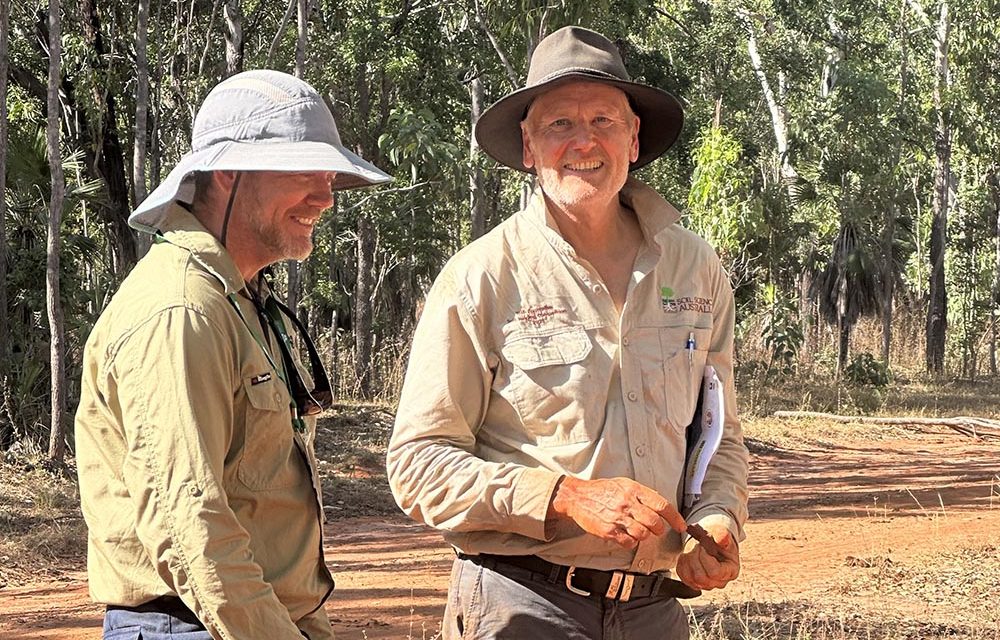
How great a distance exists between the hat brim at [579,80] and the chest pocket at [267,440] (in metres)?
1.06

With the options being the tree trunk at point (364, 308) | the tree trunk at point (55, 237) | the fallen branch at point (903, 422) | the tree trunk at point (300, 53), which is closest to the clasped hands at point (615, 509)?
the tree trunk at point (55, 237)

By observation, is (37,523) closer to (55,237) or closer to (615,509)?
(55,237)

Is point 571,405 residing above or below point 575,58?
below

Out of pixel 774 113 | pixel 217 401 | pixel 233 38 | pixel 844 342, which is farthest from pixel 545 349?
pixel 844 342

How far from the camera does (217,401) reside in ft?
7.59

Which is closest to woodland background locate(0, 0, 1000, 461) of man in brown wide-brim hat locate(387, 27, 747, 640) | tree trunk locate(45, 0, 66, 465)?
tree trunk locate(45, 0, 66, 465)

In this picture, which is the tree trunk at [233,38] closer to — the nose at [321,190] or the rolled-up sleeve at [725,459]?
the rolled-up sleeve at [725,459]

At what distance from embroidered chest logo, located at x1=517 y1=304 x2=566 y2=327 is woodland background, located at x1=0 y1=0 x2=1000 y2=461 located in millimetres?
8938

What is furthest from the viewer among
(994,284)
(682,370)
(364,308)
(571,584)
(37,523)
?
(994,284)

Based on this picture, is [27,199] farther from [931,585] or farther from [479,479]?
[479,479]

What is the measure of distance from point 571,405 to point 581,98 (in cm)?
75

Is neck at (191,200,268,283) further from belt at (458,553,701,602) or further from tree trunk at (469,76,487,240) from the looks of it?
tree trunk at (469,76,487,240)

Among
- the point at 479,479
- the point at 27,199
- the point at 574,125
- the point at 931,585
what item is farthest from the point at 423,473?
the point at 27,199

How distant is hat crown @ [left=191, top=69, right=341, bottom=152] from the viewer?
2625 mm
